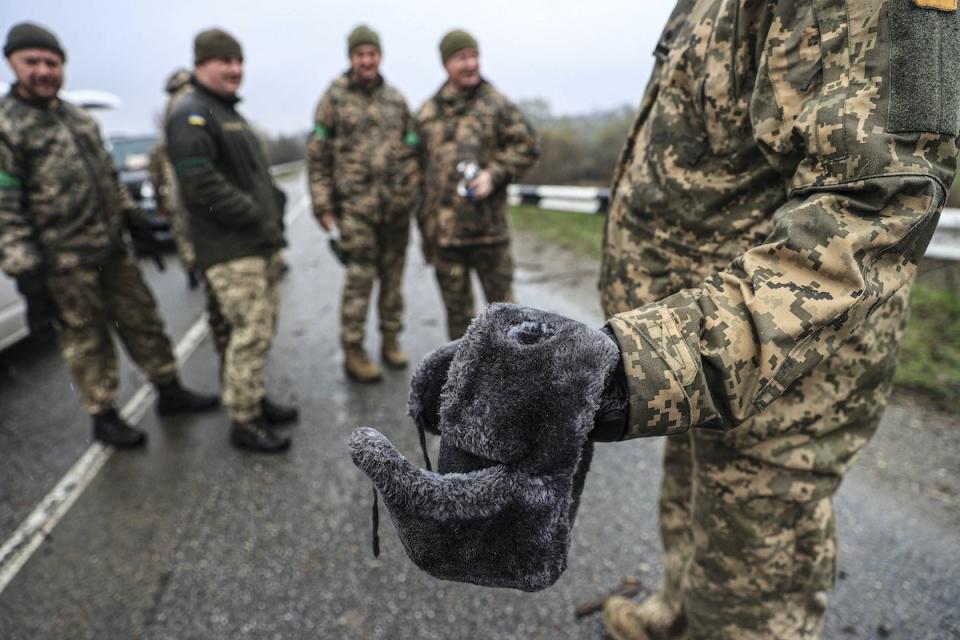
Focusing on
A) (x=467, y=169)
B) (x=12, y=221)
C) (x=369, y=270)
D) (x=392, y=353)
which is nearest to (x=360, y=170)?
(x=369, y=270)

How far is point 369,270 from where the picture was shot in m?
4.06

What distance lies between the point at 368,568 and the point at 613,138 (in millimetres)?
12819

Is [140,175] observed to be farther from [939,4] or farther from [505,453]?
[939,4]

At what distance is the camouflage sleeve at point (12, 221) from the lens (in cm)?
288

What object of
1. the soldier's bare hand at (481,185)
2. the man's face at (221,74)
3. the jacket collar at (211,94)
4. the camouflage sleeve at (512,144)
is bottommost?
the soldier's bare hand at (481,185)

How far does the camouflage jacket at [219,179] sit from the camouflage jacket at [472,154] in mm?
1028

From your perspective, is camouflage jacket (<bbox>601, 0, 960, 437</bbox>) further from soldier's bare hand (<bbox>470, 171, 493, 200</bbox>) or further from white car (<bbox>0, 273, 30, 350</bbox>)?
white car (<bbox>0, 273, 30, 350</bbox>)

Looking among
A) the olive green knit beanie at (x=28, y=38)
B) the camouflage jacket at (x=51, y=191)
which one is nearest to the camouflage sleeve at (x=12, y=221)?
the camouflage jacket at (x=51, y=191)

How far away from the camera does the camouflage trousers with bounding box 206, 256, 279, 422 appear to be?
309 centimetres

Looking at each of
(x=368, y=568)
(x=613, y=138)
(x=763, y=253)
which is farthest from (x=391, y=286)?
(x=613, y=138)

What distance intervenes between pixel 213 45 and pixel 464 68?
4.65 ft

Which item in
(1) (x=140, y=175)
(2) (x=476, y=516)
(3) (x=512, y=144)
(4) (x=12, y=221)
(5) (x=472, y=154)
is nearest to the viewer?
(2) (x=476, y=516)

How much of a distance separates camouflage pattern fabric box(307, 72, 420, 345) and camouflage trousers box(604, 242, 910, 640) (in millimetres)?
2828

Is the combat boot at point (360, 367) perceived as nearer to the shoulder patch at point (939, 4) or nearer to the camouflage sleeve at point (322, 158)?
the camouflage sleeve at point (322, 158)
